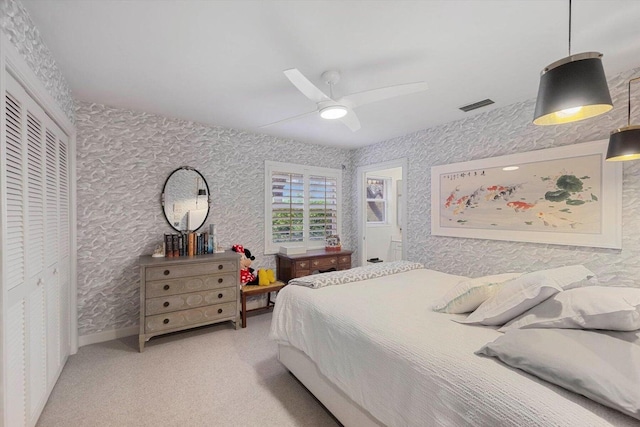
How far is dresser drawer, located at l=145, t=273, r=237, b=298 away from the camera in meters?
2.72

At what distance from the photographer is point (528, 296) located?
1.34m

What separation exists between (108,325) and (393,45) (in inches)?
148

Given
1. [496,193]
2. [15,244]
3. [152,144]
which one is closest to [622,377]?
[496,193]

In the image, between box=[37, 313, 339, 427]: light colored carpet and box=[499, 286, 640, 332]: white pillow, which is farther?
box=[37, 313, 339, 427]: light colored carpet

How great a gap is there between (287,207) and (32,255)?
9.07 ft

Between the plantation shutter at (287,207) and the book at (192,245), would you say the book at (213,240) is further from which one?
the plantation shutter at (287,207)

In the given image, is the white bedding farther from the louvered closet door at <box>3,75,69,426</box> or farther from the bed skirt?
the louvered closet door at <box>3,75,69,426</box>

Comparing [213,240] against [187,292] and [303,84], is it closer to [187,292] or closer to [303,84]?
[187,292]

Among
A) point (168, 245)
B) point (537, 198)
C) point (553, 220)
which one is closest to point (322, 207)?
point (168, 245)

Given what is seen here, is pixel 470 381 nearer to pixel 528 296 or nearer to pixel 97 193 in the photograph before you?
pixel 528 296

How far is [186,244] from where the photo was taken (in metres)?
3.16

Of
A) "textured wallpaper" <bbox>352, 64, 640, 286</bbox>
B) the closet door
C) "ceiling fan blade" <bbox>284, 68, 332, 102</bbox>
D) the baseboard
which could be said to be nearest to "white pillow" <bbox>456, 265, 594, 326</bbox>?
"textured wallpaper" <bbox>352, 64, 640, 286</bbox>

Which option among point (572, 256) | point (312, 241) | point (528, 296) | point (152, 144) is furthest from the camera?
point (312, 241)

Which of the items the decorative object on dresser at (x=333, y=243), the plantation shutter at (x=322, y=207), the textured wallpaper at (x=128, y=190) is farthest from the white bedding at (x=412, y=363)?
the plantation shutter at (x=322, y=207)
